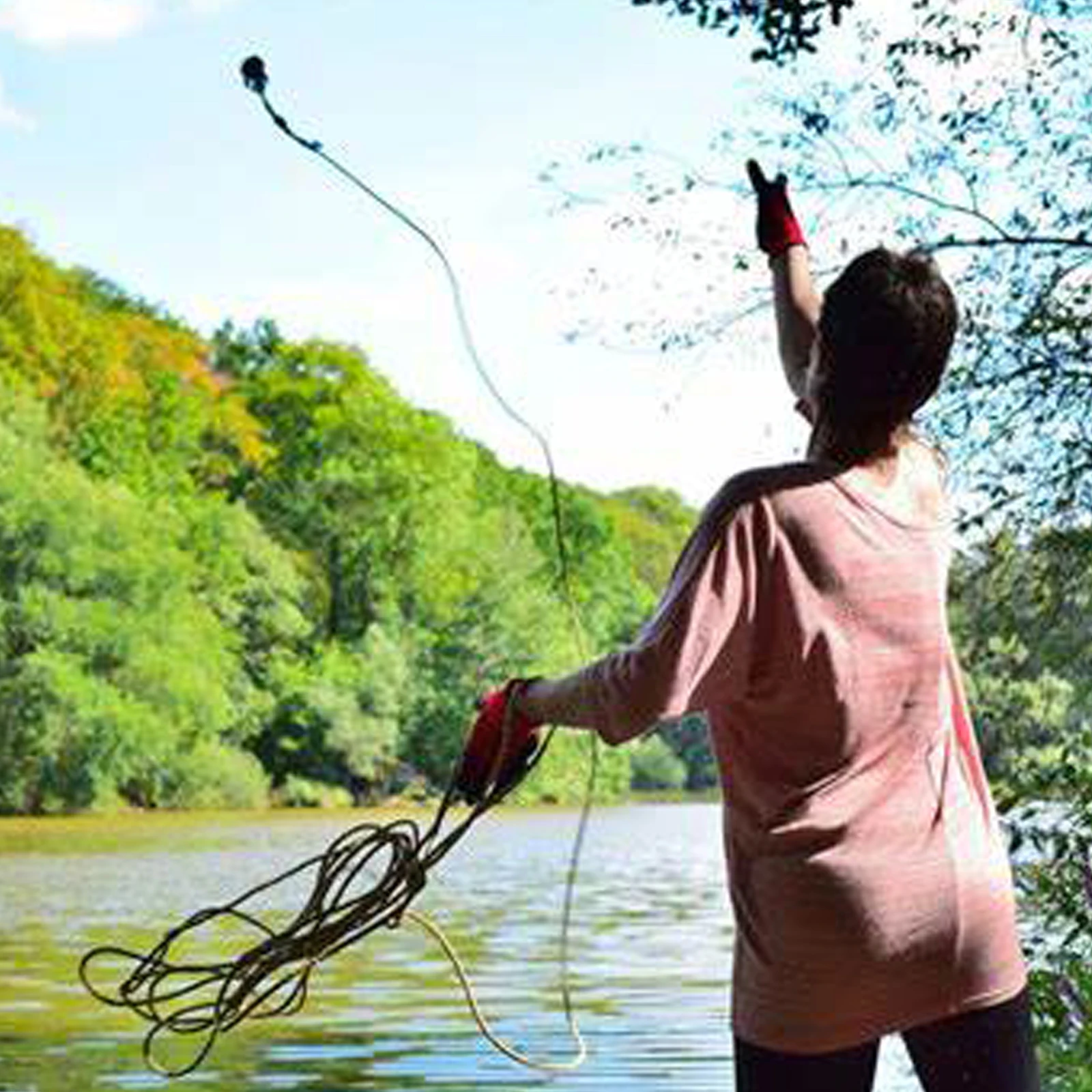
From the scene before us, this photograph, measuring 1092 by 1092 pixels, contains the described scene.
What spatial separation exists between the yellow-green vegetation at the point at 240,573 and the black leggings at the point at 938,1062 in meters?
38.0

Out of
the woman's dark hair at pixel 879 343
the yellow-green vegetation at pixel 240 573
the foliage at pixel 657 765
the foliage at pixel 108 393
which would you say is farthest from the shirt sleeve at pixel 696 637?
the foliage at pixel 657 765

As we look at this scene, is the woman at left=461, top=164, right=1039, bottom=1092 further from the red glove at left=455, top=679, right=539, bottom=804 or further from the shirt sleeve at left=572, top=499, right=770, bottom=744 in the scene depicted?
the red glove at left=455, top=679, right=539, bottom=804

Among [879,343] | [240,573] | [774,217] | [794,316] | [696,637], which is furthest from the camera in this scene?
[240,573]

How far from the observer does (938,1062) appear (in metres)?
2.43

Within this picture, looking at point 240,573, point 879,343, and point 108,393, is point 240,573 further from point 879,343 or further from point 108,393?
point 879,343

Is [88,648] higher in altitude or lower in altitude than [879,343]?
A: higher

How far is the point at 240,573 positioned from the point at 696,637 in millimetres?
45876

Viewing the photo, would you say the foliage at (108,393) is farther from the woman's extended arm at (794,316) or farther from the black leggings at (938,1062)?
the black leggings at (938,1062)

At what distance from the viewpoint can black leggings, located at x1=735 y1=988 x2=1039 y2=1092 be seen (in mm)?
2395

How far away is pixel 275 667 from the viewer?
4872 cm

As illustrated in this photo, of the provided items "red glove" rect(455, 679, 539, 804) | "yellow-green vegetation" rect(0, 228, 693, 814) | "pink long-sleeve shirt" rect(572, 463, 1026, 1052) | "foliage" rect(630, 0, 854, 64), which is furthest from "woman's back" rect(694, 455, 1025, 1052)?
"yellow-green vegetation" rect(0, 228, 693, 814)

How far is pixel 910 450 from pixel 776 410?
5.08 m

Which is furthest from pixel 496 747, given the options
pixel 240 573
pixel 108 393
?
pixel 108 393

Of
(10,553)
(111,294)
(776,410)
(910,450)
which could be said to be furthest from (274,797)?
(910,450)
